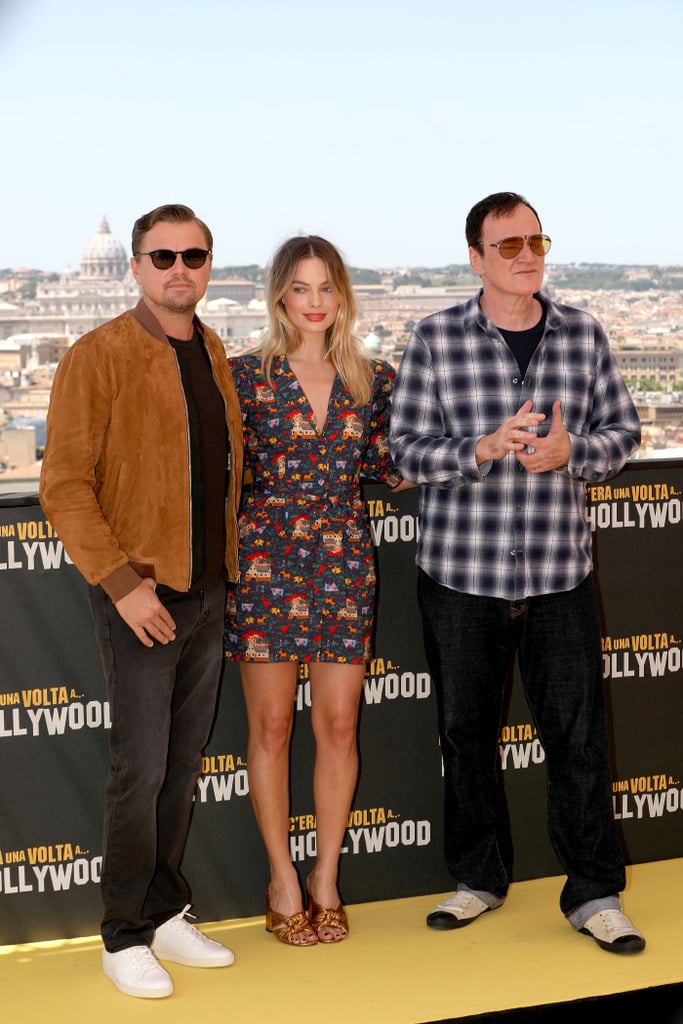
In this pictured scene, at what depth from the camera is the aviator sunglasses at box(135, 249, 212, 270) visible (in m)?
2.27

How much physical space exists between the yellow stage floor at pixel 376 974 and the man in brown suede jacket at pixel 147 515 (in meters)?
0.13

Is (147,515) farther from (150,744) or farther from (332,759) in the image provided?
(332,759)

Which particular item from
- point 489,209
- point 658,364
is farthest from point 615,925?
point 658,364

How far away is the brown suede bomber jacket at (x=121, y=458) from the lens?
218 cm

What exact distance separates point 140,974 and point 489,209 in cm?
183

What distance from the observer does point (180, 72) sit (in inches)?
1880

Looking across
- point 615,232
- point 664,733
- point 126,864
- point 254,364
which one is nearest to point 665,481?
point 664,733

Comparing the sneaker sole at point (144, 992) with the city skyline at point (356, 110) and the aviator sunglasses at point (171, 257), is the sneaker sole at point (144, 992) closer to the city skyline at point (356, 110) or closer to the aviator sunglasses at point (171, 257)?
the aviator sunglasses at point (171, 257)

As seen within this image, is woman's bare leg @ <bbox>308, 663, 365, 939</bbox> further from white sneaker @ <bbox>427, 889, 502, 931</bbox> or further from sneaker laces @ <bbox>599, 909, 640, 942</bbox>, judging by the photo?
sneaker laces @ <bbox>599, 909, 640, 942</bbox>

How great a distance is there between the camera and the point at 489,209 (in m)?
2.55

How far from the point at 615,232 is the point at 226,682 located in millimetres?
44779

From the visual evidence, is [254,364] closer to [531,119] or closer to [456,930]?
[456,930]

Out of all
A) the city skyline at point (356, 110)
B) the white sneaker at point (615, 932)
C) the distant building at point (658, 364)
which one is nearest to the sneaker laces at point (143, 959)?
the white sneaker at point (615, 932)

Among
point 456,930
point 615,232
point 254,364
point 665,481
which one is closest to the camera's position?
point 254,364
